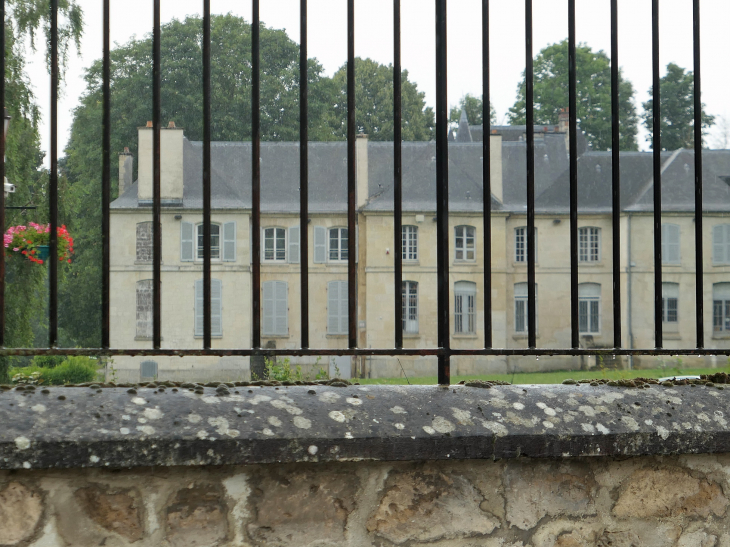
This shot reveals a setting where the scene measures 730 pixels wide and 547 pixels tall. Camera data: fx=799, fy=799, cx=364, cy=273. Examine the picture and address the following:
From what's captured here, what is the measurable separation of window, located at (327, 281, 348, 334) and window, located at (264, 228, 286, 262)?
7.14 ft

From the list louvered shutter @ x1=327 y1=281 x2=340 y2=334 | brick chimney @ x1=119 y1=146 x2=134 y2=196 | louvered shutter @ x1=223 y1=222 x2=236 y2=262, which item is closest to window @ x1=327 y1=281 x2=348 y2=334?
louvered shutter @ x1=327 y1=281 x2=340 y2=334

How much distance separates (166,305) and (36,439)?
1101 inches

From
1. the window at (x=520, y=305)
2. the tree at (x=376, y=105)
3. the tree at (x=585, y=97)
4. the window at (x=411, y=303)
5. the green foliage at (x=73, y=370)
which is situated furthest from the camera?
the tree at (x=585, y=97)

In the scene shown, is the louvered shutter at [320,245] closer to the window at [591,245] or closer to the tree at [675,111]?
the window at [591,245]

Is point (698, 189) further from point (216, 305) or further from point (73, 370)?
point (216, 305)

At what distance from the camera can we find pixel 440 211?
1.87m

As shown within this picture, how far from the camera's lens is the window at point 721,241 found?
106 feet

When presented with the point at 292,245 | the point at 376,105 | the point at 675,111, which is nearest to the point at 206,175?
the point at 292,245

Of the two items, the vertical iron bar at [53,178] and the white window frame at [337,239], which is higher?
the white window frame at [337,239]

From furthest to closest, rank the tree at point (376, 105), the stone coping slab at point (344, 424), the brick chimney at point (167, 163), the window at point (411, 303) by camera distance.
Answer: the tree at point (376, 105) → the window at point (411, 303) → the brick chimney at point (167, 163) → the stone coping slab at point (344, 424)

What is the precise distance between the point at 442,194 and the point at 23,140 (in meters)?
15.6

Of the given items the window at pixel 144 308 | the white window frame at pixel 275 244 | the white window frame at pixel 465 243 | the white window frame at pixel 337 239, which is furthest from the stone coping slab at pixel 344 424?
the white window frame at pixel 465 243

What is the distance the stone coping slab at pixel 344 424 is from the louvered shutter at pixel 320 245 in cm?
2892

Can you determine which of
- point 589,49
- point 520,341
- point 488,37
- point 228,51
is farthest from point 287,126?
point 488,37
